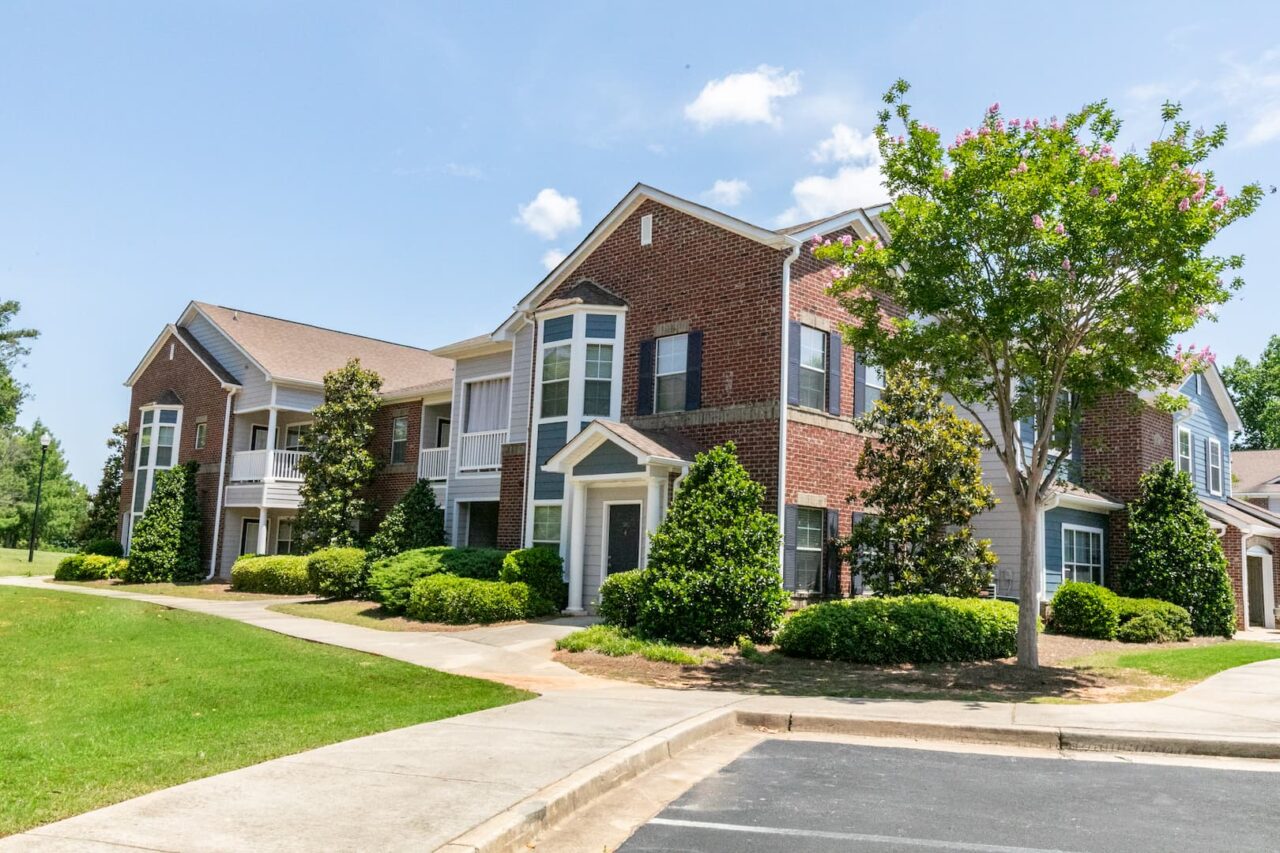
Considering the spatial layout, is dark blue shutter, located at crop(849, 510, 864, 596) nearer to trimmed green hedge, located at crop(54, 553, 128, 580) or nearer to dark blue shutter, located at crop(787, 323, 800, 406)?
dark blue shutter, located at crop(787, 323, 800, 406)

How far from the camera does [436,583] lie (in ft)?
58.5

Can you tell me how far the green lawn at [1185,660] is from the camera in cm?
1369

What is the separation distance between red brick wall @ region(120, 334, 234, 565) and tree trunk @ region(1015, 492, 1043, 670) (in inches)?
965

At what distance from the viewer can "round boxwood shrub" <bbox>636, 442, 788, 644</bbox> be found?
14.7 metres

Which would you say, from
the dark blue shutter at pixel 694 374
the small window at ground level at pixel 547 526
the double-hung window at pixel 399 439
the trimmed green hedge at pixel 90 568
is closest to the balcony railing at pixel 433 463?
the double-hung window at pixel 399 439

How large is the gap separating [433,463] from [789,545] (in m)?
12.3

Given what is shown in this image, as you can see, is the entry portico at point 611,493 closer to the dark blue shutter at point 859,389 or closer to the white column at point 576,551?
the white column at point 576,551

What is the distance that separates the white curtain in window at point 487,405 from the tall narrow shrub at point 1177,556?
582 inches

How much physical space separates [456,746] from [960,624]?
934 centimetres

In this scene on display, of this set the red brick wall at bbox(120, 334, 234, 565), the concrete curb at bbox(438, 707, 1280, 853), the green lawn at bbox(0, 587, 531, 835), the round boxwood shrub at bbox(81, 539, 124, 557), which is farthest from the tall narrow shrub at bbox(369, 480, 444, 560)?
the concrete curb at bbox(438, 707, 1280, 853)

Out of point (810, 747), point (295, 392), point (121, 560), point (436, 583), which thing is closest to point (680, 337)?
point (436, 583)

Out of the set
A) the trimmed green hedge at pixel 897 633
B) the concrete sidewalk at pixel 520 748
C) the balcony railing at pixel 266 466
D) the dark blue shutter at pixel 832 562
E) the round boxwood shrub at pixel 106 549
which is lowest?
the concrete sidewalk at pixel 520 748

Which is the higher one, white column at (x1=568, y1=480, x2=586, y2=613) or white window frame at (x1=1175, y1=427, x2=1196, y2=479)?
white window frame at (x1=1175, y1=427, x2=1196, y2=479)

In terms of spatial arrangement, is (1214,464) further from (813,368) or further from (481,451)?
(481,451)
